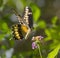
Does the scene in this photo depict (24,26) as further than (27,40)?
No

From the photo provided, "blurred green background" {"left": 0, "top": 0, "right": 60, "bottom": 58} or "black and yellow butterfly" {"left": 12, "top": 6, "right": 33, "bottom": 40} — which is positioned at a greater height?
"black and yellow butterfly" {"left": 12, "top": 6, "right": 33, "bottom": 40}

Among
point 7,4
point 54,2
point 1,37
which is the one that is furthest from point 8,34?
point 54,2

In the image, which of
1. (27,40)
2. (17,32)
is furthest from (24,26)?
(27,40)

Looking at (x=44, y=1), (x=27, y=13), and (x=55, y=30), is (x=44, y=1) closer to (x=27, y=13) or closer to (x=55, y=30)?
(x=55, y=30)

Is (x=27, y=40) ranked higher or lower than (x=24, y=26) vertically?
lower

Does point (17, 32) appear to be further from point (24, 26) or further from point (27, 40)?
point (27, 40)

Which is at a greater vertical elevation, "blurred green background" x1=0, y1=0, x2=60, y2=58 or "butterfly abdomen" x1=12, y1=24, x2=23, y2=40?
"butterfly abdomen" x1=12, y1=24, x2=23, y2=40

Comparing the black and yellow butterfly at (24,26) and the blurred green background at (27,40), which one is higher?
the black and yellow butterfly at (24,26)

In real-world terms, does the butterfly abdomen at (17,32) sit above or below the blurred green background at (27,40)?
above
